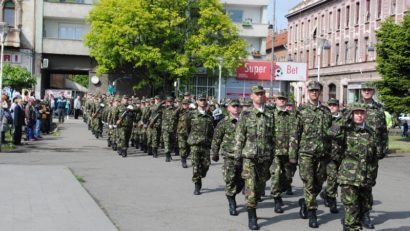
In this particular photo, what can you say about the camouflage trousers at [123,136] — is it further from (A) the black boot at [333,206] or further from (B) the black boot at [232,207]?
(A) the black boot at [333,206]

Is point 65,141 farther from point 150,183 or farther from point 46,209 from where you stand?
point 46,209

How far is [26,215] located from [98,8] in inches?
1410

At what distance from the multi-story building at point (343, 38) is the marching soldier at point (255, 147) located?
37492 millimetres

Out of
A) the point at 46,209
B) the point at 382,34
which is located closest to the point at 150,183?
the point at 46,209

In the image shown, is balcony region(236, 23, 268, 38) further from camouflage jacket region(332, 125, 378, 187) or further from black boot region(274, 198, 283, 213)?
camouflage jacket region(332, 125, 378, 187)

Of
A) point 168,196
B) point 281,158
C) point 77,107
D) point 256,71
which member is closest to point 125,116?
point 168,196

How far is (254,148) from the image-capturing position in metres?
8.95

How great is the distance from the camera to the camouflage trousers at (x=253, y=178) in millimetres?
8836

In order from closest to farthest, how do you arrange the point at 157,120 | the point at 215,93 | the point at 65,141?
the point at 157,120 < the point at 65,141 < the point at 215,93

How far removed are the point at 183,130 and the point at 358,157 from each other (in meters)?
9.04

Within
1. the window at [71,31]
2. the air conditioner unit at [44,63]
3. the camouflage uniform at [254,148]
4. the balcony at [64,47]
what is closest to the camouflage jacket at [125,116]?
the camouflage uniform at [254,148]

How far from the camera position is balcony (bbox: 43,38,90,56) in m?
48.3

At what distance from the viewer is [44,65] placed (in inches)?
1858

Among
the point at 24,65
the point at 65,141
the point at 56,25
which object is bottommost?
the point at 65,141
